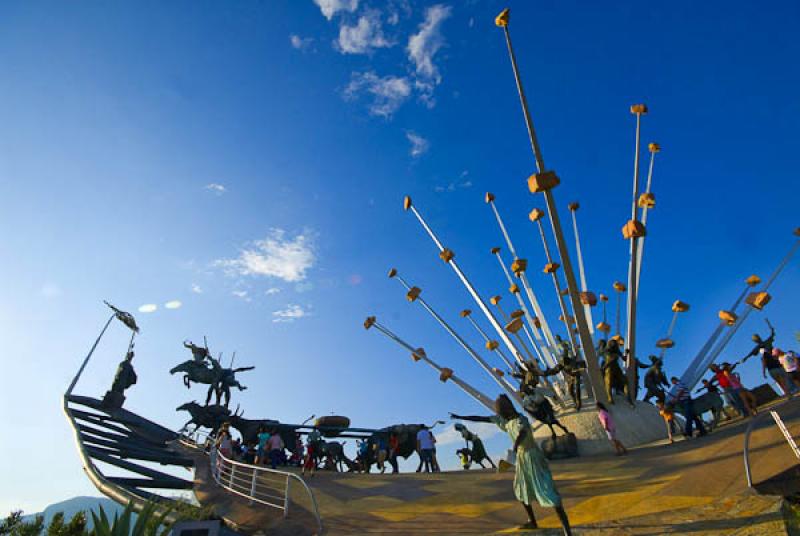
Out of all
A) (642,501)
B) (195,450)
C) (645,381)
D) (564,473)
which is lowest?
(642,501)

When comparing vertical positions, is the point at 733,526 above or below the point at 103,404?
below

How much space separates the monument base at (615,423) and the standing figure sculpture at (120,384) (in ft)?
73.7

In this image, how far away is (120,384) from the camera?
80.9 ft

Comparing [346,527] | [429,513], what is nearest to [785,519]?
[429,513]

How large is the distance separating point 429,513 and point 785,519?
5264 mm

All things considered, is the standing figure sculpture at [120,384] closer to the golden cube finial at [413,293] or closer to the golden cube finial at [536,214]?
the golden cube finial at [413,293]

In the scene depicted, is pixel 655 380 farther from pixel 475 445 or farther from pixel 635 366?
pixel 475 445

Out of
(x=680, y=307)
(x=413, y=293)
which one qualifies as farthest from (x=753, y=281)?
(x=413, y=293)

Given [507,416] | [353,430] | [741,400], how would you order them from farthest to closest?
[353,430] < [741,400] < [507,416]

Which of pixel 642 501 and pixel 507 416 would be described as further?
pixel 642 501

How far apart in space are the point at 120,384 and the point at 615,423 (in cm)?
2513

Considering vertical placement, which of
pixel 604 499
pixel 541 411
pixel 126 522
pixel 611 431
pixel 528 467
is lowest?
pixel 604 499

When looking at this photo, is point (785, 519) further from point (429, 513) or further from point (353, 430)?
point (353, 430)

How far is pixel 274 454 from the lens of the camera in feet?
54.7
